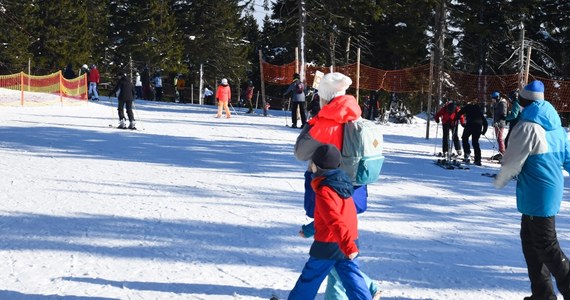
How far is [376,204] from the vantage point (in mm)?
8594

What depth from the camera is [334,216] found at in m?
3.75

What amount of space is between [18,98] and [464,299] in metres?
22.7

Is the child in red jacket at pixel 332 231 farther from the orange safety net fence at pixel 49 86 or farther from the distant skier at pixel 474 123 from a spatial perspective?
the orange safety net fence at pixel 49 86

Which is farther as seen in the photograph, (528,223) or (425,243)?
(425,243)

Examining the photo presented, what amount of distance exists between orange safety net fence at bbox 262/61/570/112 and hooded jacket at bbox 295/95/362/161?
15993 mm

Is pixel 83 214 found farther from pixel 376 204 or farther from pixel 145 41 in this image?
pixel 145 41

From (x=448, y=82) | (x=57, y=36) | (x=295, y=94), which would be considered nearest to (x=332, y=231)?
(x=295, y=94)

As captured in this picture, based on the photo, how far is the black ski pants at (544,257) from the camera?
14.7ft

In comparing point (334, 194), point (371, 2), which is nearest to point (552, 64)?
point (371, 2)

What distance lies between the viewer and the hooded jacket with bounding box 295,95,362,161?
4.16 meters

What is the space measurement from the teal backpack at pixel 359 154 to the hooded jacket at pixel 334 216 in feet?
1.05

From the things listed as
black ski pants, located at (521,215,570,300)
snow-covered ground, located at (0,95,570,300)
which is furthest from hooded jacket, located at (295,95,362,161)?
black ski pants, located at (521,215,570,300)

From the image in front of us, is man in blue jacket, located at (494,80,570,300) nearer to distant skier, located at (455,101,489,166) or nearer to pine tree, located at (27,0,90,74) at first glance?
distant skier, located at (455,101,489,166)

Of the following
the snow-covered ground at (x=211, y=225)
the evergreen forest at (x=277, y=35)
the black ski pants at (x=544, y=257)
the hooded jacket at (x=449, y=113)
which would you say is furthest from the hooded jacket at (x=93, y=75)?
the black ski pants at (x=544, y=257)
